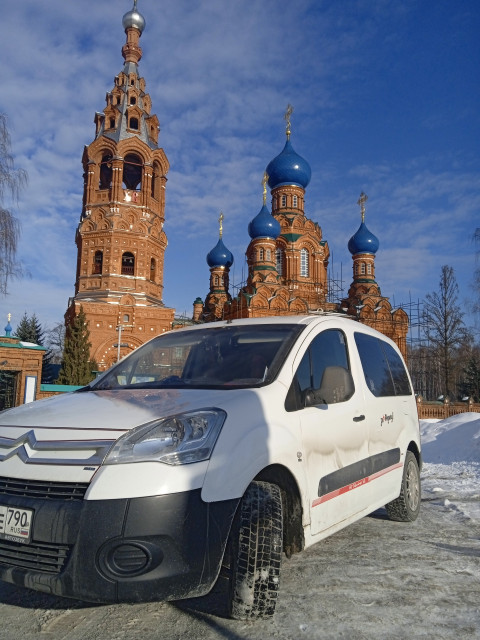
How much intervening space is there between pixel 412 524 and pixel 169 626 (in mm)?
3006

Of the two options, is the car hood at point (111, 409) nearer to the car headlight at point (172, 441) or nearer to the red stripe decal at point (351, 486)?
the car headlight at point (172, 441)

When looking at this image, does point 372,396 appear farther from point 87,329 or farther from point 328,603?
point 87,329

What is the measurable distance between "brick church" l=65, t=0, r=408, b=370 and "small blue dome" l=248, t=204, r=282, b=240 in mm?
80

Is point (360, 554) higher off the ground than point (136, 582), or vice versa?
point (136, 582)

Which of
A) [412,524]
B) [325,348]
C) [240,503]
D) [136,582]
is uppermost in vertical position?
[325,348]

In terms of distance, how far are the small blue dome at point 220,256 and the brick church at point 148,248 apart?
5995 millimetres

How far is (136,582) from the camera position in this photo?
7.12 feet

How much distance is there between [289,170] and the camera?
4128 centimetres

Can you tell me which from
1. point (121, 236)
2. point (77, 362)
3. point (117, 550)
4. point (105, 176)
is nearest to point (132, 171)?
point (105, 176)

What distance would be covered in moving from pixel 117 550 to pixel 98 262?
123 ft

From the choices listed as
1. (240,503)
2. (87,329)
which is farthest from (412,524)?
(87,329)

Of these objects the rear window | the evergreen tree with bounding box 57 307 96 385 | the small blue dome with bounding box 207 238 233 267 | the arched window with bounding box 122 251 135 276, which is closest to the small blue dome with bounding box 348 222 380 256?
the small blue dome with bounding box 207 238 233 267

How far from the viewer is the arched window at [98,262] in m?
37.5

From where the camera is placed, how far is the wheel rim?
15.6 ft
